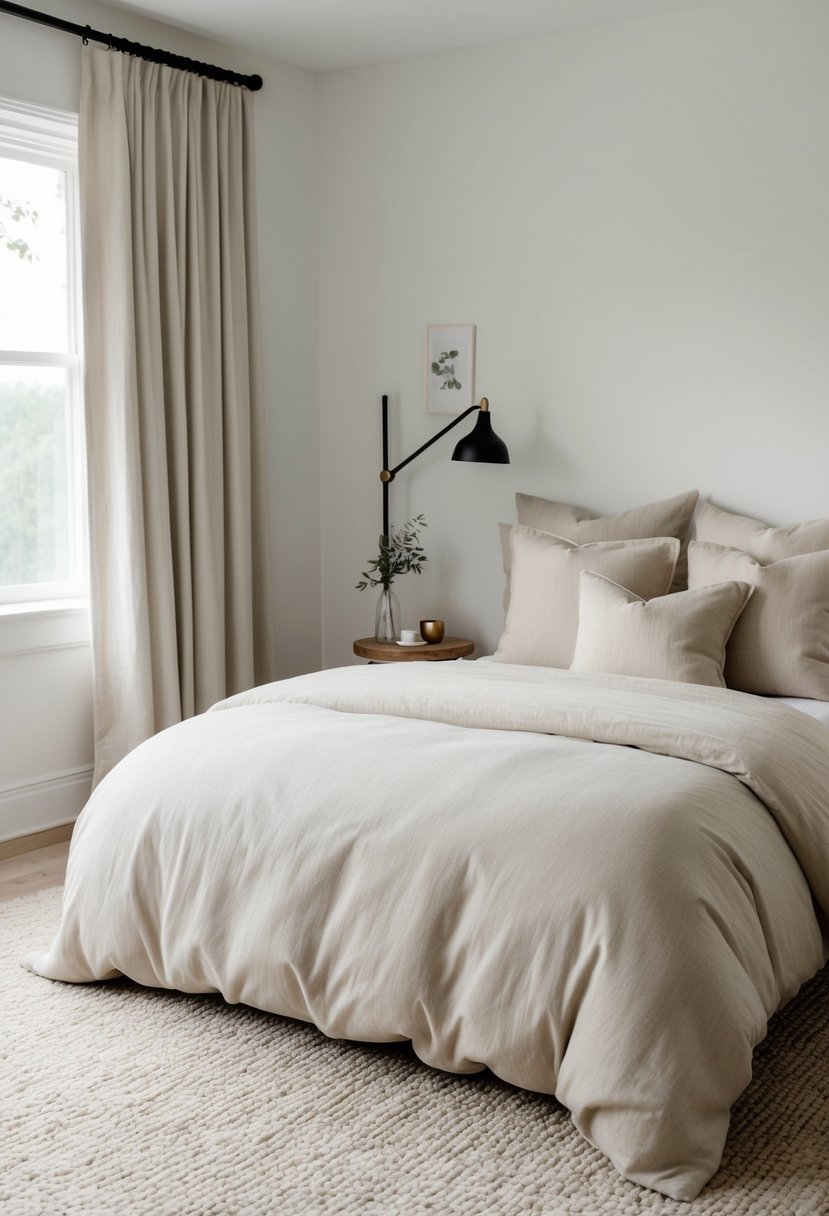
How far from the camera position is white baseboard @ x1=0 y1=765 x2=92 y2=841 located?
3.97 m

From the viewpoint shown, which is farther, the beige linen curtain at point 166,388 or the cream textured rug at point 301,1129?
the beige linen curtain at point 166,388

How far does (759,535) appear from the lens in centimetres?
381

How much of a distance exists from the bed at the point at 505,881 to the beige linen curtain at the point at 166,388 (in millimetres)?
1149

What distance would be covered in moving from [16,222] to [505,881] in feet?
9.26

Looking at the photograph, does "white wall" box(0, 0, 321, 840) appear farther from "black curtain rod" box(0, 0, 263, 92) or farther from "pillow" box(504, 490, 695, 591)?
"pillow" box(504, 490, 695, 591)

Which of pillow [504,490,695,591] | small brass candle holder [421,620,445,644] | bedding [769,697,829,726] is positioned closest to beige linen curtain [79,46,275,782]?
small brass candle holder [421,620,445,644]

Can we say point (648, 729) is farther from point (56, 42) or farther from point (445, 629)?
point (56, 42)

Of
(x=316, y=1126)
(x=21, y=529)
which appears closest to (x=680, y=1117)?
(x=316, y=1126)

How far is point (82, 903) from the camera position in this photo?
2824mm

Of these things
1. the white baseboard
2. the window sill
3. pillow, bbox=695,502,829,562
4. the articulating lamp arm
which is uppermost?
the articulating lamp arm

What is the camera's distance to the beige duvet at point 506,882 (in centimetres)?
212

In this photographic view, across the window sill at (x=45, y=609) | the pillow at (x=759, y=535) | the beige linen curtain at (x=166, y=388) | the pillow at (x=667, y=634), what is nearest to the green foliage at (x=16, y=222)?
the beige linen curtain at (x=166, y=388)

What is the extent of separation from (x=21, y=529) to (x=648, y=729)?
7.62 feet

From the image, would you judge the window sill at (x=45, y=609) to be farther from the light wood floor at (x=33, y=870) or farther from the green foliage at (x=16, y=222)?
the green foliage at (x=16, y=222)
